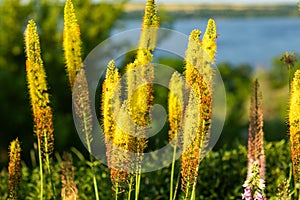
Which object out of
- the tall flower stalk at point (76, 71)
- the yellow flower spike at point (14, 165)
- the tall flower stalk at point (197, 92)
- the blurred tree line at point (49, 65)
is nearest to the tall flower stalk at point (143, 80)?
the tall flower stalk at point (197, 92)

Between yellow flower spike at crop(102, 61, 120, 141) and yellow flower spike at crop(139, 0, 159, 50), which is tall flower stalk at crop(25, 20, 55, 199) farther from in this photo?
yellow flower spike at crop(139, 0, 159, 50)

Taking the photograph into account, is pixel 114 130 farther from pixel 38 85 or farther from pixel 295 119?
pixel 295 119

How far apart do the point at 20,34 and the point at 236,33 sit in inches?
2103

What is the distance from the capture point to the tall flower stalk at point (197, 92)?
2803 millimetres

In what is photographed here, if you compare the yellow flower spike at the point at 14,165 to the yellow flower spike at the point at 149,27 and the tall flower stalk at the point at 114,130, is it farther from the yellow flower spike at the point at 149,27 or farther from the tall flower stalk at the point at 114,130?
the yellow flower spike at the point at 149,27

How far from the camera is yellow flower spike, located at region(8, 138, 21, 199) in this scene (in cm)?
302

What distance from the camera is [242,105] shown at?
21250mm

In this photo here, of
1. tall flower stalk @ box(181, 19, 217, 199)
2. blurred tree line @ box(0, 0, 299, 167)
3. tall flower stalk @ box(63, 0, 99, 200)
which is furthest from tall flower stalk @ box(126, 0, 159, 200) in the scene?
blurred tree line @ box(0, 0, 299, 167)

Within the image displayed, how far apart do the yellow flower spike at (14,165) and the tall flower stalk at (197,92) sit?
892 millimetres

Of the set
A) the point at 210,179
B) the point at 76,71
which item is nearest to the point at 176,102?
the point at 76,71

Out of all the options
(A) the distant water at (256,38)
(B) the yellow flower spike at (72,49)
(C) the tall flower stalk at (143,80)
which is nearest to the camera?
(C) the tall flower stalk at (143,80)

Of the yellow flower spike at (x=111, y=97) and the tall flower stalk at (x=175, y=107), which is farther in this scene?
the tall flower stalk at (x=175, y=107)

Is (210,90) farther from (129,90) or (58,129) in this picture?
(58,129)

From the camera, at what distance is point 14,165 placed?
3.08 meters
